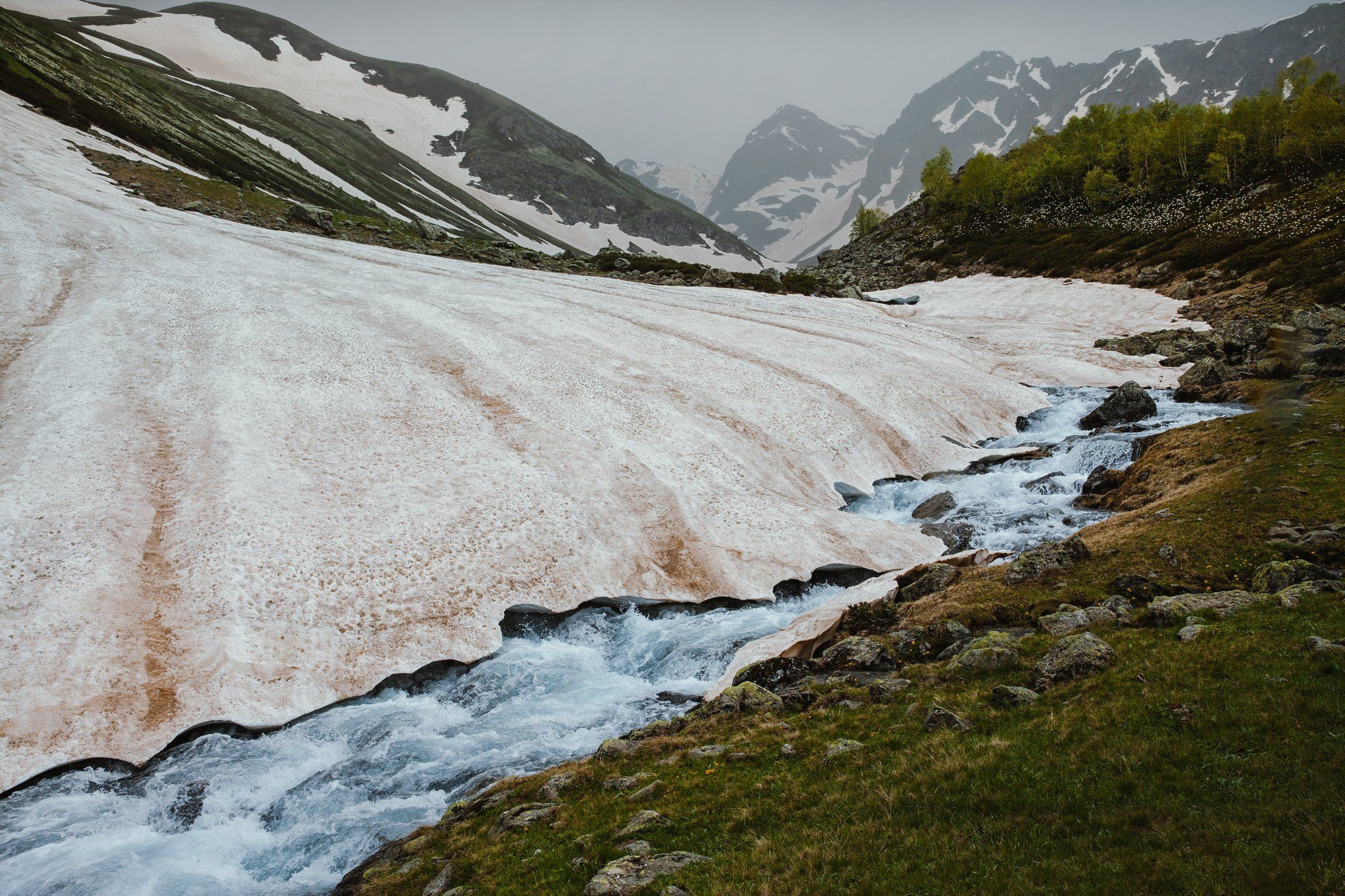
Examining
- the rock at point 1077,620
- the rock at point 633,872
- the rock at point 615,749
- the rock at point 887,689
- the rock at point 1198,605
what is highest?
the rock at point 1198,605

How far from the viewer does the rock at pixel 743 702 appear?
17188mm

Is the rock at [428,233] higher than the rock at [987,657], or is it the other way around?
the rock at [428,233]

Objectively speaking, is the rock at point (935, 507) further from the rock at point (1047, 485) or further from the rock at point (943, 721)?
the rock at point (943, 721)

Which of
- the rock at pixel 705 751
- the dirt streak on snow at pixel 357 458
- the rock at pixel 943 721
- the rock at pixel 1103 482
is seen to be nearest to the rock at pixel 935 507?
the dirt streak on snow at pixel 357 458

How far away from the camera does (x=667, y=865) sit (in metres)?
10.9

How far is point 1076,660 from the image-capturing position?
1438 centimetres

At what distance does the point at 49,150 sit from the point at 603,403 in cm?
8390

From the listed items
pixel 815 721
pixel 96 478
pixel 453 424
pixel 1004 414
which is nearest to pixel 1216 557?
pixel 815 721

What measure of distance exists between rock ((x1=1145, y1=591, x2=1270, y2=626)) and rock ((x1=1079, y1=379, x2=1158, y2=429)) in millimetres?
26846

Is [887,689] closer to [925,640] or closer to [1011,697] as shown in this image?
[1011,697]

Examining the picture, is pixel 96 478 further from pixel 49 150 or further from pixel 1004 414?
pixel 49 150

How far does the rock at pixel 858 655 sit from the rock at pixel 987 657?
7.55 feet

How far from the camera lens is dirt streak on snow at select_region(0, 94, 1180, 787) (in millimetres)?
19844

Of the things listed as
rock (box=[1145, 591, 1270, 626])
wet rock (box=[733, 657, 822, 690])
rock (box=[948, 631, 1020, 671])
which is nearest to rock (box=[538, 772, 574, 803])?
wet rock (box=[733, 657, 822, 690])
